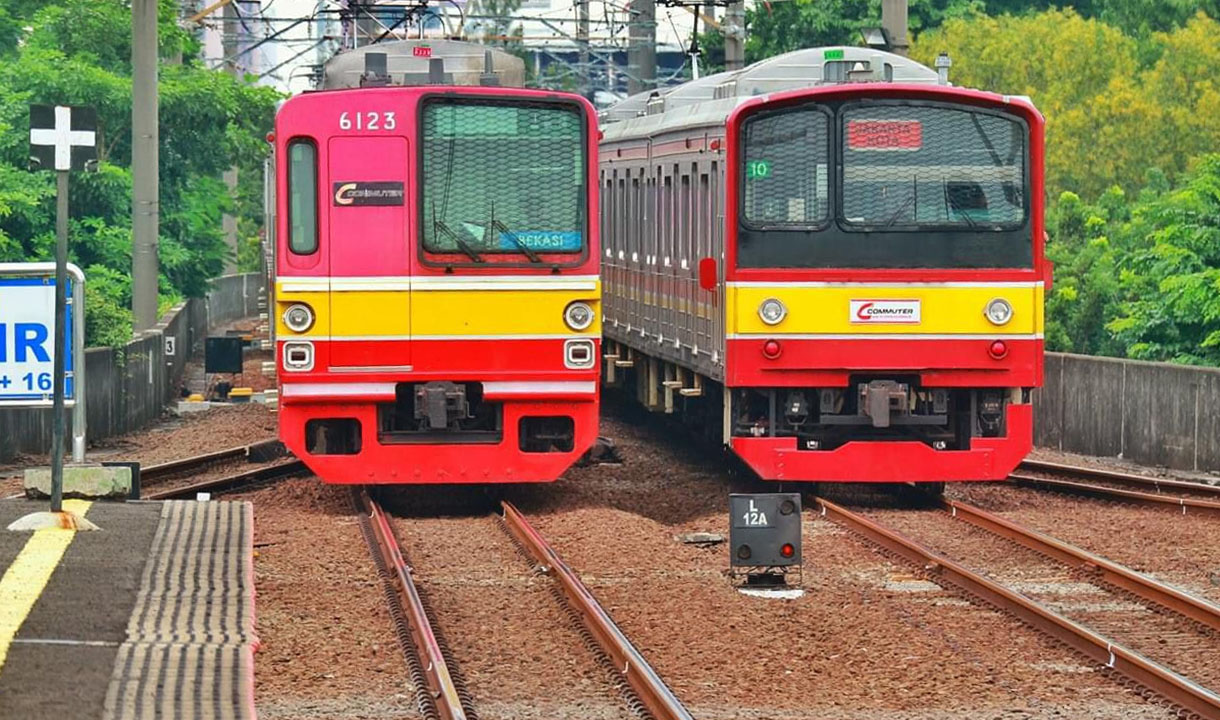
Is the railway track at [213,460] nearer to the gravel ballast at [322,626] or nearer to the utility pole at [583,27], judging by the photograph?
the gravel ballast at [322,626]

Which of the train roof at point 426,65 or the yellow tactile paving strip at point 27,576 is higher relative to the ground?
the train roof at point 426,65

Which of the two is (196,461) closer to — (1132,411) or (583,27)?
(1132,411)

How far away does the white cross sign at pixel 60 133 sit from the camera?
12.5 metres

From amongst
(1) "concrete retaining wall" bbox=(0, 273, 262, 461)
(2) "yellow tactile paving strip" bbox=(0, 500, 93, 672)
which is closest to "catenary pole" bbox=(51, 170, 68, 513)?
(2) "yellow tactile paving strip" bbox=(0, 500, 93, 672)

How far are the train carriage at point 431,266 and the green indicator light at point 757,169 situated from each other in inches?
47.1

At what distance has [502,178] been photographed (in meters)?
15.2

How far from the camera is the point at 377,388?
15.2m

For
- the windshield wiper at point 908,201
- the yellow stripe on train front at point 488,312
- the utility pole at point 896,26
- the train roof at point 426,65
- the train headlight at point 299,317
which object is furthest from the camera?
the utility pole at point 896,26

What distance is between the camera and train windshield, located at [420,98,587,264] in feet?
49.8

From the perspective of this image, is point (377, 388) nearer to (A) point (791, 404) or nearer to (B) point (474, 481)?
(B) point (474, 481)

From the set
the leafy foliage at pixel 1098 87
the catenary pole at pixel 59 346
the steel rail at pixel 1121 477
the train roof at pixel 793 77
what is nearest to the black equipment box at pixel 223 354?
the train roof at pixel 793 77

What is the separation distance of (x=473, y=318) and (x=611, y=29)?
865 inches

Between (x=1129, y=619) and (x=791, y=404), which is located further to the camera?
(x=791, y=404)

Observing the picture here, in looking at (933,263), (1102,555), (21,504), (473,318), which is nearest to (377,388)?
(473,318)
